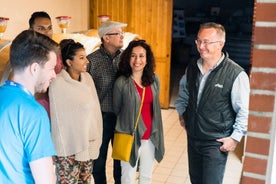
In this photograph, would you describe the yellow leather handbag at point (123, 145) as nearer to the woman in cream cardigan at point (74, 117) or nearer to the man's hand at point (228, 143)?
the woman in cream cardigan at point (74, 117)

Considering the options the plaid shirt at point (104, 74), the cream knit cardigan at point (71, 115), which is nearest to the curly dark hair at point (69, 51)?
the cream knit cardigan at point (71, 115)

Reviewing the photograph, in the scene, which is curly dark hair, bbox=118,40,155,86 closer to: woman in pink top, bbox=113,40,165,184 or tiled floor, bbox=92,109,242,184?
woman in pink top, bbox=113,40,165,184

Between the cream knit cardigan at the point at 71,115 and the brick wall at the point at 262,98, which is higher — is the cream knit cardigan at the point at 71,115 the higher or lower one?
the lower one

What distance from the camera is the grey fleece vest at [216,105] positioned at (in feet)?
7.45

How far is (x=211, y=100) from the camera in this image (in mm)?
2301

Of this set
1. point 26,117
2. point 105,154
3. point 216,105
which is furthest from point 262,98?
point 105,154

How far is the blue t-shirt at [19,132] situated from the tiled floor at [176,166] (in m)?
1.92

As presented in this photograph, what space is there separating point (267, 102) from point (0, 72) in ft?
6.54

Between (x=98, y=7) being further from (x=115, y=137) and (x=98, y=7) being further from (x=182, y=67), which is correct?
(x=182, y=67)

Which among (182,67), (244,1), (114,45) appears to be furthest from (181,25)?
(114,45)

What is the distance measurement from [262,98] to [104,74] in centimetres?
178

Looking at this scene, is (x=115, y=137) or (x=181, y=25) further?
(x=181, y=25)

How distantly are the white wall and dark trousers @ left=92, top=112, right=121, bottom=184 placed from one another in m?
1.65

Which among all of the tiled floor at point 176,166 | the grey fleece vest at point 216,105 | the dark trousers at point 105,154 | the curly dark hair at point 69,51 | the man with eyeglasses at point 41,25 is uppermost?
the man with eyeglasses at point 41,25
